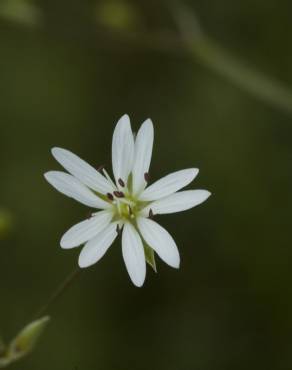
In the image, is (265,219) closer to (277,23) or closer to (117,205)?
(277,23)

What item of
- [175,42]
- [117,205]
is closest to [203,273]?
[175,42]

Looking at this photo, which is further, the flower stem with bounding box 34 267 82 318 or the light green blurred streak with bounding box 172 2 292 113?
the light green blurred streak with bounding box 172 2 292 113

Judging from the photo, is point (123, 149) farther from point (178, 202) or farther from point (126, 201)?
point (178, 202)

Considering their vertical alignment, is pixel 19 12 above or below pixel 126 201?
above

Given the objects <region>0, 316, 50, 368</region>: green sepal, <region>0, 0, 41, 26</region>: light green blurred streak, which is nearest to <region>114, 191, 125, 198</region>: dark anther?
<region>0, 316, 50, 368</region>: green sepal

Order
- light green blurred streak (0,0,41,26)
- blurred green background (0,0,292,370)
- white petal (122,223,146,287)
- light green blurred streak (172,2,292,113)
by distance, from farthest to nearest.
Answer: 1. blurred green background (0,0,292,370)
2. light green blurred streak (172,2,292,113)
3. light green blurred streak (0,0,41,26)
4. white petal (122,223,146,287)

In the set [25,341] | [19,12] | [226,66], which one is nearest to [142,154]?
[25,341]

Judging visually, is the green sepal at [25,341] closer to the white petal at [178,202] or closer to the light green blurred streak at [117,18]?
the white petal at [178,202]

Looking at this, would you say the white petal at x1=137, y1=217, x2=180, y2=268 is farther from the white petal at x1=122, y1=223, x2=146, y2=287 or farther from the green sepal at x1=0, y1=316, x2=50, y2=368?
the green sepal at x1=0, y1=316, x2=50, y2=368
